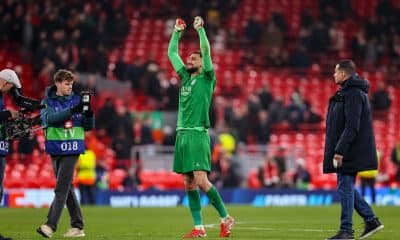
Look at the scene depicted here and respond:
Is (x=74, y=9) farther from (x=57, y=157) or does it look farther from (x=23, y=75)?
(x=57, y=157)

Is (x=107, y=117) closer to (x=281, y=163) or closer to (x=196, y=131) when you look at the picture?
(x=281, y=163)

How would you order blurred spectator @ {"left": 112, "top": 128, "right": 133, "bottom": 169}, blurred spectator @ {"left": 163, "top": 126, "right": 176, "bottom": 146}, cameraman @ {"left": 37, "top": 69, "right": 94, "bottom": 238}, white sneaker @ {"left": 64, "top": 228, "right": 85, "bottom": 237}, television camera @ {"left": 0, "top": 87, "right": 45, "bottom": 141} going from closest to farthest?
television camera @ {"left": 0, "top": 87, "right": 45, "bottom": 141}, cameraman @ {"left": 37, "top": 69, "right": 94, "bottom": 238}, white sneaker @ {"left": 64, "top": 228, "right": 85, "bottom": 237}, blurred spectator @ {"left": 112, "top": 128, "right": 133, "bottom": 169}, blurred spectator @ {"left": 163, "top": 126, "right": 176, "bottom": 146}

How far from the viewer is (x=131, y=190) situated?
3147 centimetres

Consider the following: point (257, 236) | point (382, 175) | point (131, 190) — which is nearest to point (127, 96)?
point (131, 190)

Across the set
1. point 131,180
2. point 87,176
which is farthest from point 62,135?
point 131,180

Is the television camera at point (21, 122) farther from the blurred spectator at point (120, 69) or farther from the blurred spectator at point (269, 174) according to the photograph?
the blurred spectator at point (120, 69)

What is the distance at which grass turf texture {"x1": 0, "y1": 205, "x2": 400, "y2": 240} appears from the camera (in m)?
15.0

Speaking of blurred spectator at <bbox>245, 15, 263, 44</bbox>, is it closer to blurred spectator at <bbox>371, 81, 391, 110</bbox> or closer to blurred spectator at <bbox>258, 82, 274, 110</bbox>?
blurred spectator at <bbox>258, 82, 274, 110</bbox>

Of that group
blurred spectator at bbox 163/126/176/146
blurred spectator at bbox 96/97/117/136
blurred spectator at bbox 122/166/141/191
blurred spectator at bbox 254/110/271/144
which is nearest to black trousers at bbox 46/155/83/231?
blurred spectator at bbox 122/166/141/191

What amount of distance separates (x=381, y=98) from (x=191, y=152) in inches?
977

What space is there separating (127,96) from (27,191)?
7.65 meters

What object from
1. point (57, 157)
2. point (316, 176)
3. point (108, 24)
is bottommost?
point (316, 176)

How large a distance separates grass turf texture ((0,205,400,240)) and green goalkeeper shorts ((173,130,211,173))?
3.35ft

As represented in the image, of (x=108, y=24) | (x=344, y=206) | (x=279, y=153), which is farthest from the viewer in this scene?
(x=108, y=24)
